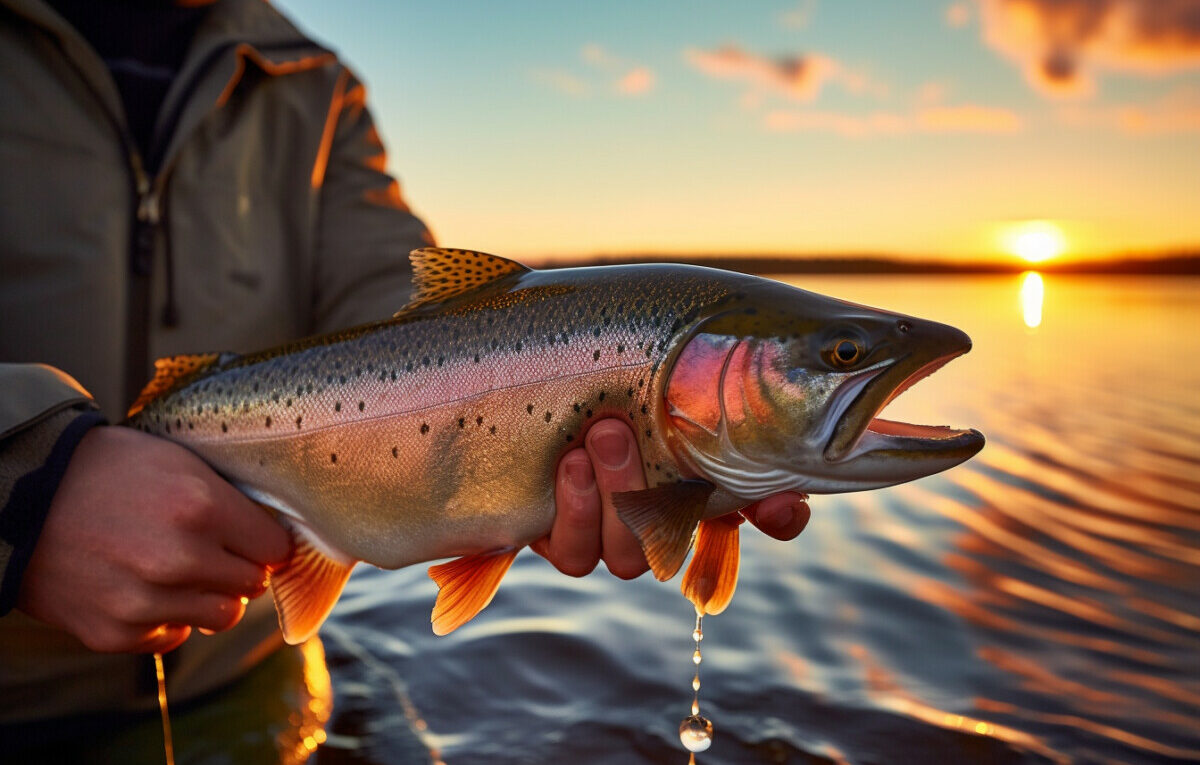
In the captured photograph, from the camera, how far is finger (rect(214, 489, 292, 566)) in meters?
2.40

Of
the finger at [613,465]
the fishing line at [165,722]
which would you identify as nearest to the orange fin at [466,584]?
the finger at [613,465]

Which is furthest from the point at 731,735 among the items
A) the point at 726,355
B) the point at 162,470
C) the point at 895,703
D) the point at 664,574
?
the point at 162,470

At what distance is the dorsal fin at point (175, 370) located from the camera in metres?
2.77

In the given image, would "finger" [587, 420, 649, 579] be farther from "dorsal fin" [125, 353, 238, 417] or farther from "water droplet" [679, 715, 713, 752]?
"water droplet" [679, 715, 713, 752]

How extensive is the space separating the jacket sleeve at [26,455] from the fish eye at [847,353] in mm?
2067

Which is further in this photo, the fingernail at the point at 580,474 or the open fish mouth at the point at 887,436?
the fingernail at the point at 580,474

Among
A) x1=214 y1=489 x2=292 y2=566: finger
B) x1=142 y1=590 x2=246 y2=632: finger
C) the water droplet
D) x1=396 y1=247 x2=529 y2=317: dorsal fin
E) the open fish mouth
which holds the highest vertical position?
x1=396 y1=247 x2=529 y2=317: dorsal fin

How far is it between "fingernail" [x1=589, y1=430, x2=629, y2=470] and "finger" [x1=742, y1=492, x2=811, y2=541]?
1.37 feet

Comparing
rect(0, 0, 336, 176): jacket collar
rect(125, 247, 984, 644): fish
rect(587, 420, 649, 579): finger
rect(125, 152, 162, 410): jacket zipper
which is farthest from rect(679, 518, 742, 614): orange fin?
rect(0, 0, 336, 176): jacket collar

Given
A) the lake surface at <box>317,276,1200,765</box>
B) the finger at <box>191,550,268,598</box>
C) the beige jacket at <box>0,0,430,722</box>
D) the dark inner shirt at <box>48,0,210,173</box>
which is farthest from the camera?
the lake surface at <box>317,276,1200,765</box>

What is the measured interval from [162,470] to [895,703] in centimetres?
418

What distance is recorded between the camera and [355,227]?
394 cm

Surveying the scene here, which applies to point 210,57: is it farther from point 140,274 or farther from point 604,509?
point 604,509

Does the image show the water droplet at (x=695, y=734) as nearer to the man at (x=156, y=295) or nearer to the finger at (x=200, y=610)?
the man at (x=156, y=295)
